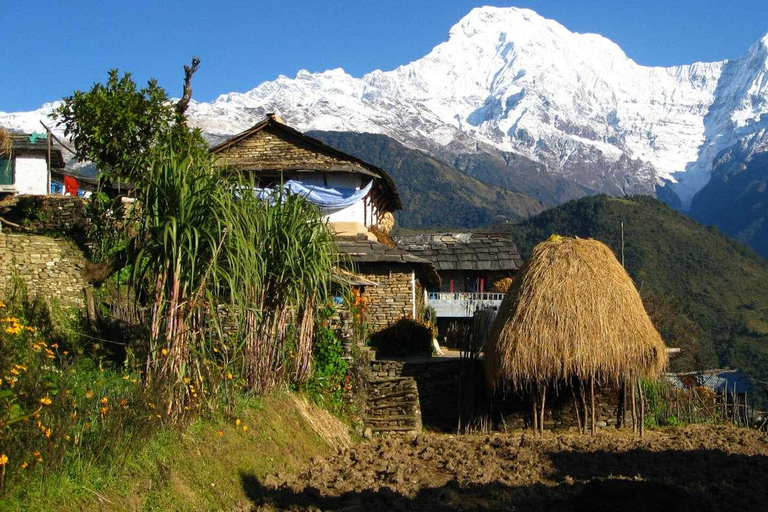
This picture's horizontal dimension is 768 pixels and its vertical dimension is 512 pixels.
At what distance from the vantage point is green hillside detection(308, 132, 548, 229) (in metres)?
160

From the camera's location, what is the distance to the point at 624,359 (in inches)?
622

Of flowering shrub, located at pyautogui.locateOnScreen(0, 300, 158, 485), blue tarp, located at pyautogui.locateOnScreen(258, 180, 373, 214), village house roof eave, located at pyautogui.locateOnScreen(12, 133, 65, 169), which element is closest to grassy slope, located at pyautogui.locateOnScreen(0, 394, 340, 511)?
flowering shrub, located at pyautogui.locateOnScreen(0, 300, 158, 485)

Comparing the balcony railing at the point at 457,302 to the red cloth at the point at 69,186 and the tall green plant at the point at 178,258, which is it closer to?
the red cloth at the point at 69,186

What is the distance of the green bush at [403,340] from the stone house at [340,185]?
1.66 feet

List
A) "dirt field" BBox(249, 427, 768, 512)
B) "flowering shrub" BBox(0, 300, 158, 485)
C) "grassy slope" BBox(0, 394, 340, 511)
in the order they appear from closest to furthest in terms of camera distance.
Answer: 1. "flowering shrub" BBox(0, 300, 158, 485)
2. "grassy slope" BBox(0, 394, 340, 511)
3. "dirt field" BBox(249, 427, 768, 512)

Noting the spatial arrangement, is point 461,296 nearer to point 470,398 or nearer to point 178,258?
point 470,398

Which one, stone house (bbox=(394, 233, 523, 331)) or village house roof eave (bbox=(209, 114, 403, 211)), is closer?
village house roof eave (bbox=(209, 114, 403, 211))

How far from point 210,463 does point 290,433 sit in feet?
8.14

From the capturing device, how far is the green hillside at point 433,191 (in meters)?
160

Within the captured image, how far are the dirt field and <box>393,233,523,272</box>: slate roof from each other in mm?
16593

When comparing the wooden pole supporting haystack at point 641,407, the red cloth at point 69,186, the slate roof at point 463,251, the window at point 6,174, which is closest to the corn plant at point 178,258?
the wooden pole supporting haystack at point 641,407

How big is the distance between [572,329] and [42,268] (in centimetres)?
957

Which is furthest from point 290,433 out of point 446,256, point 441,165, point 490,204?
point 441,165

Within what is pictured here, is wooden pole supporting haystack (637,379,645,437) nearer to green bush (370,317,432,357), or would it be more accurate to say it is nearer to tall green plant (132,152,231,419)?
green bush (370,317,432,357)
